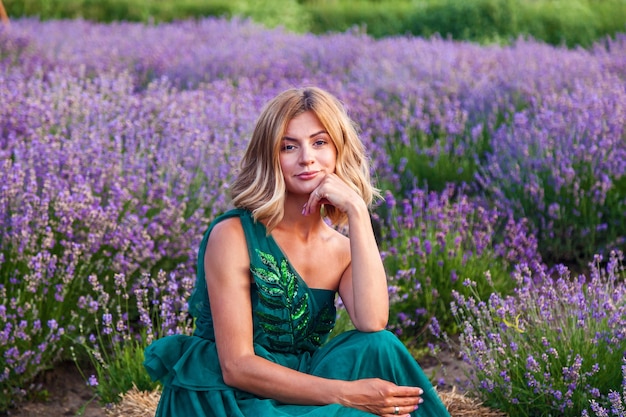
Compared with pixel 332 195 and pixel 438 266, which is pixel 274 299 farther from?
pixel 438 266

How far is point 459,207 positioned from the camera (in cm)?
461

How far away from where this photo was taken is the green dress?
261 centimetres

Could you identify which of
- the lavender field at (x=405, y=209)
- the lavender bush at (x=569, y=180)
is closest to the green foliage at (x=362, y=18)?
the lavender field at (x=405, y=209)

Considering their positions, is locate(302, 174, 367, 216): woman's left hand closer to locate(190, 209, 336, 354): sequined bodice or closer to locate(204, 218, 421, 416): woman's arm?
locate(190, 209, 336, 354): sequined bodice

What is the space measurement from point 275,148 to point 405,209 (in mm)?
2104

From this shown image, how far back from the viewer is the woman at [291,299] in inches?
100

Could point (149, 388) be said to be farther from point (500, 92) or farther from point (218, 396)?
point (500, 92)

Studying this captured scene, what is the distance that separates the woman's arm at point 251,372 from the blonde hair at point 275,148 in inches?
6.4

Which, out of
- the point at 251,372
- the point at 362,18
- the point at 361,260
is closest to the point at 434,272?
the point at 361,260

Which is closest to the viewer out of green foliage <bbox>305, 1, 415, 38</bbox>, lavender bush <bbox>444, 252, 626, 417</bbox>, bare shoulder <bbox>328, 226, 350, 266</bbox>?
bare shoulder <bbox>328, 226, 350, 266</bbox>

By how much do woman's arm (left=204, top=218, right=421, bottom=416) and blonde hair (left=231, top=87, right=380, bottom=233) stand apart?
0.16 metres

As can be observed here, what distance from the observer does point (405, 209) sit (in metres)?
4.70

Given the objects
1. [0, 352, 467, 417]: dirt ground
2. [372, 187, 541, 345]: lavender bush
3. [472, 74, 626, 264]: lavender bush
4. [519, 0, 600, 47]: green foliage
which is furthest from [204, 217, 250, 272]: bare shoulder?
[519, 0, 600, 47]: green foliage

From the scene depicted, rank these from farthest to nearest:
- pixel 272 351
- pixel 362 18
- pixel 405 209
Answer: pixel 362 18, pixel 405 209, pixel 272 351
